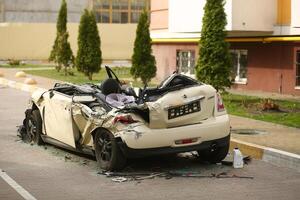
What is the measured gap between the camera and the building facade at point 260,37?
18094 millimetres

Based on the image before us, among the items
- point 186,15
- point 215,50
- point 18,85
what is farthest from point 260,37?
point 18,85

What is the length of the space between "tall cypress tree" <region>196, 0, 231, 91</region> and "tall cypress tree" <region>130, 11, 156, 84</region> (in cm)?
589

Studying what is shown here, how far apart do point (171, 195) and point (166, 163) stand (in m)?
1.84

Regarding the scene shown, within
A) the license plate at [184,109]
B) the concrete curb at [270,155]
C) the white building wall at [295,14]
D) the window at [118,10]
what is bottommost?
the concrete curb at [270,155]

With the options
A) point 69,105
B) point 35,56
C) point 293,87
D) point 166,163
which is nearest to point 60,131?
point 69,105

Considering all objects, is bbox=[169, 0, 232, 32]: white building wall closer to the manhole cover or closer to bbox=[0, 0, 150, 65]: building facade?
the manhole cover

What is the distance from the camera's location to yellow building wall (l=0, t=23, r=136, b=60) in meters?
43.0

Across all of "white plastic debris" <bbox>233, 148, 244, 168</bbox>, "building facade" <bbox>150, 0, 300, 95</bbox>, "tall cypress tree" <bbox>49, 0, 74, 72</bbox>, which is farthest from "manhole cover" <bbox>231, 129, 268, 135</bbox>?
"tall cypress tree" <bbox>49, 0, 74, 72</bbox>

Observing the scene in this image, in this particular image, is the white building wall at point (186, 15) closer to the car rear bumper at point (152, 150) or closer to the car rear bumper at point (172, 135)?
the car rear bumper at point (172, 135)

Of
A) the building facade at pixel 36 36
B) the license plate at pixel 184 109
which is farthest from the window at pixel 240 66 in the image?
the building facade at pixel 36 36

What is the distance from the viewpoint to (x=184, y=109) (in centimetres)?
820

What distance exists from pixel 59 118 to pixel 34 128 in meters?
1.13

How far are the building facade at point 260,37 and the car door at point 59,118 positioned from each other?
30.0 feet

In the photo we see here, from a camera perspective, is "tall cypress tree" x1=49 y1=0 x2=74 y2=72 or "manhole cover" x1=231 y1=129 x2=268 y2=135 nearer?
"manhole cover" x1=231 y1=129 x2=268 y2=135
